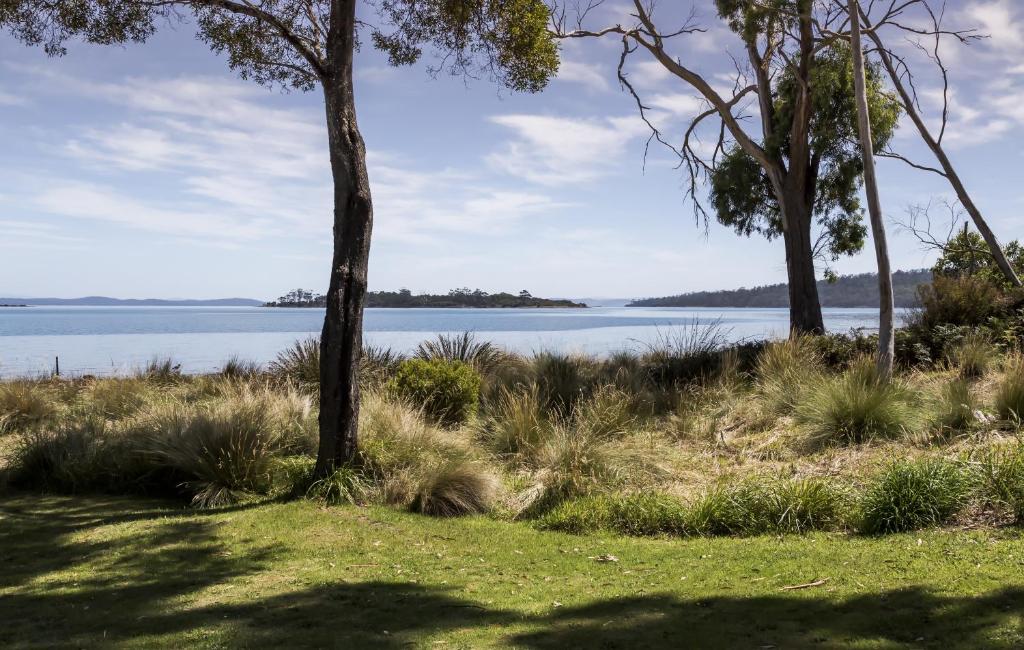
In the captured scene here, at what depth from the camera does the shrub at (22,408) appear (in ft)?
35.1

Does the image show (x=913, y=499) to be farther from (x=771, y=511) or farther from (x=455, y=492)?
(x=455, y=492)

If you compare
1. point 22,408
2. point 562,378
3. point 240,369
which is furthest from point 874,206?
point 22,408

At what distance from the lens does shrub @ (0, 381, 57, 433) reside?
35.1ft

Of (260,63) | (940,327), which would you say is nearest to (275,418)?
(260,63)

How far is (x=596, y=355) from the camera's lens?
1499cm

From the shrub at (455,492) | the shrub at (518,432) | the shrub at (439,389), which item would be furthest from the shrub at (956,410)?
the shrub at (439,389)

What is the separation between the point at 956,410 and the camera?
8664 mm

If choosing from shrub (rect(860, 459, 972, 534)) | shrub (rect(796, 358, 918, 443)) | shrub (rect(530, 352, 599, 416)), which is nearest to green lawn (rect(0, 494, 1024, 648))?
shrub (rect(860, 459, 972, 534))

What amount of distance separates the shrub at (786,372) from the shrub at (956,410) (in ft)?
5.74

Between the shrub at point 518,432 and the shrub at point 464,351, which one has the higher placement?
the shrub at point 464,351

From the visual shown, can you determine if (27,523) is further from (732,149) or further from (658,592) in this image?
(732,149)

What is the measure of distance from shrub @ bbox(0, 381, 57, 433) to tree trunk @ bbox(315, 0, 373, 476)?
5715 mm

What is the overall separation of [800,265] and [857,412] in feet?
26.6

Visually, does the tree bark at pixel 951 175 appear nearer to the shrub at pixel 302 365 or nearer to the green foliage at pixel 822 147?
the green foliage at pixel 822 147
